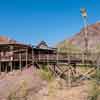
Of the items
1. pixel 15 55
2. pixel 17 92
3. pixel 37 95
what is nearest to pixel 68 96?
pixel 37 95

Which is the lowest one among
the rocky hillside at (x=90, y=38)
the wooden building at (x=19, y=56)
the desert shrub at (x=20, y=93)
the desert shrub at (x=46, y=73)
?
the desert shrub at (x=20, y=93)

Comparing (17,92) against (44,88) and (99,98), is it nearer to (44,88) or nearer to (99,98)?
(44,88)

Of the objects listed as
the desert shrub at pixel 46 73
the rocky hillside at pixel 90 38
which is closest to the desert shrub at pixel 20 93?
the desert shrub at pixel 46 73

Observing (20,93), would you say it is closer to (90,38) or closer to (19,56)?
(19,56)

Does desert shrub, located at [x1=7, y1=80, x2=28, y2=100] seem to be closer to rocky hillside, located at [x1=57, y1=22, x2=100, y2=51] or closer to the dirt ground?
the dirt ground

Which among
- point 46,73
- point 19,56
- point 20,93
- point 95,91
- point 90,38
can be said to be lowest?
point 20,93

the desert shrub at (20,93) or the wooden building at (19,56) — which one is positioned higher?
the wooden building at (19,56)

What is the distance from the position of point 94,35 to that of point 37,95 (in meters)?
46.1

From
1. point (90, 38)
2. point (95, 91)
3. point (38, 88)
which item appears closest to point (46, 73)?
point (38, 88)

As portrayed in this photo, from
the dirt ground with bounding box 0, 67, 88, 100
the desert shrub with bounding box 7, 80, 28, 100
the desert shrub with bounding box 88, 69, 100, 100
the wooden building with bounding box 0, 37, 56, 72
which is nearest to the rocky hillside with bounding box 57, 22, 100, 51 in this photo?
the wooden building with bounding box 0, 37, 56, 72

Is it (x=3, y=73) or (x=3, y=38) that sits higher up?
(x=3, y=38)

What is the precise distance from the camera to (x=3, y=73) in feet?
149

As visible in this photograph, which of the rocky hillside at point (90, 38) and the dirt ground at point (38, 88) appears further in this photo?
the rocky hillside at point (90, 38)

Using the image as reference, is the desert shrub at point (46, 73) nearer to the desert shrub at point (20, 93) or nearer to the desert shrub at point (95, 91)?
the desert shrub at point (20, 93)
